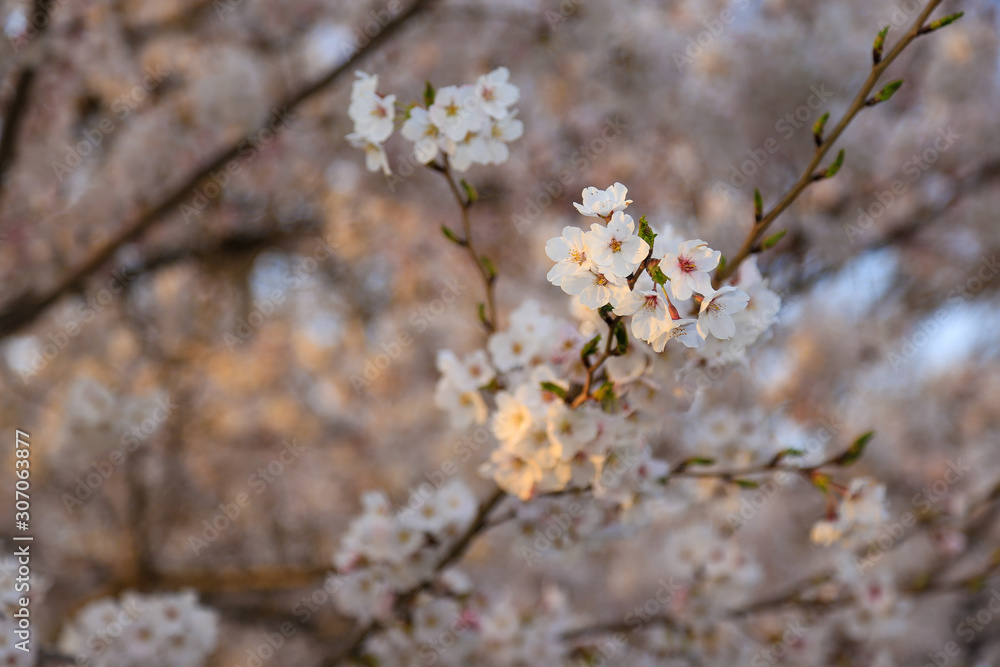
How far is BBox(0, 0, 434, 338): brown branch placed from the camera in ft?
8.82

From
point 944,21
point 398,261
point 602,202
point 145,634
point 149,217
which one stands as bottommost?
point 145,634

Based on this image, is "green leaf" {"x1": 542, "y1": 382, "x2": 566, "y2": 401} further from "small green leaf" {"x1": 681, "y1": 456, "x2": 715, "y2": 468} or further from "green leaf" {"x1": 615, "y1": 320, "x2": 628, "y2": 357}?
"small green leaf" {"x1": 681, "y1": 456, "x2": 715, "y2": 468}

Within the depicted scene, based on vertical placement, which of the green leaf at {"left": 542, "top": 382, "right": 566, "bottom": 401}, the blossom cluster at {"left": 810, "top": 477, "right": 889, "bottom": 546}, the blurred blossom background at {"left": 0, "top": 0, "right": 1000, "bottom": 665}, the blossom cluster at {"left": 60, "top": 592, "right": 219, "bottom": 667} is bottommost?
the blossom cluster at {"left": 60, "top": 592, "right": 219, "bottom": 667}

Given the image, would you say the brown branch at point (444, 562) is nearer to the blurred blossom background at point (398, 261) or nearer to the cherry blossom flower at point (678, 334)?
the cherry blossom flower at point (678, 334)

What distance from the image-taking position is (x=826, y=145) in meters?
1.29

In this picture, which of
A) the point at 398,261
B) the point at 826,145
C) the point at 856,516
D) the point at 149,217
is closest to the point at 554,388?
the point at 826,145

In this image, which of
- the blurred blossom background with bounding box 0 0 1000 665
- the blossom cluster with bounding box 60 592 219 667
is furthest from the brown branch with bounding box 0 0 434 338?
the blossom cluster with bounding box 60 592 219 667

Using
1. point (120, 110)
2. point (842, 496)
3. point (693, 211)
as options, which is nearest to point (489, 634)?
point (842, 496)

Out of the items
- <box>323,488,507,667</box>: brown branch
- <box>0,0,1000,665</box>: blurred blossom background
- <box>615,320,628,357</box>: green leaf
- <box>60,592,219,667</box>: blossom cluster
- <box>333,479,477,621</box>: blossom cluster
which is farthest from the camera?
<box>0,0,1000,665</box>: blurred blossom background

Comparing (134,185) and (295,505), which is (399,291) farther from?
(134,185)

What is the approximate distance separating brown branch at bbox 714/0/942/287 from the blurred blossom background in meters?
1.59

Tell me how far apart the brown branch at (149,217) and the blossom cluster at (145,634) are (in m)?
1.27

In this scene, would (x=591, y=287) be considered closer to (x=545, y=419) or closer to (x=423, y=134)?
(x=545, y=419)

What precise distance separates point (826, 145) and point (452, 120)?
2.52 ft
